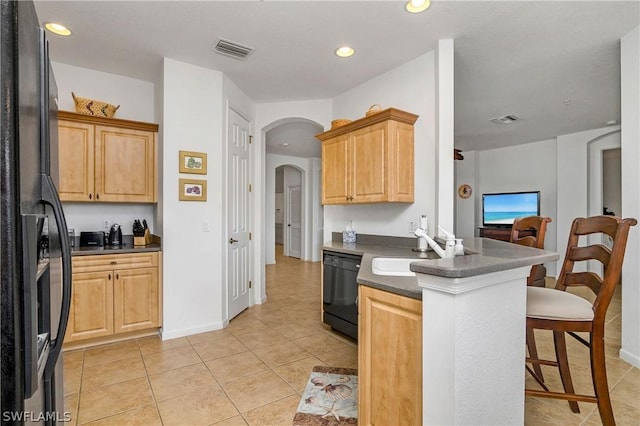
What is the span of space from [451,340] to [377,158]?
7.18 feet

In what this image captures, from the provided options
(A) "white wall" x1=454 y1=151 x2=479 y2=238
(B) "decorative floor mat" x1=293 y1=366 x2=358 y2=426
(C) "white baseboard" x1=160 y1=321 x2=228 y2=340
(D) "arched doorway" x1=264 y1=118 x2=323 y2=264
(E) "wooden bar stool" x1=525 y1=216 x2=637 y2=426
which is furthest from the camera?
(A) "white wall" x1=454 y1=151 x2=479 y2=238

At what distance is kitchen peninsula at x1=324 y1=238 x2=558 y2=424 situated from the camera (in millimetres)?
1123

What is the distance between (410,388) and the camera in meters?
1.32

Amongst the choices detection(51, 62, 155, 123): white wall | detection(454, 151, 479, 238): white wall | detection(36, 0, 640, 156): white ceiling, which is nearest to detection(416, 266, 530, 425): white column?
detection(36, 0, 640, 156): white ceiling

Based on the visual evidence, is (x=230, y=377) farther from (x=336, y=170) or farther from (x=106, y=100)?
(x=106, y=100)

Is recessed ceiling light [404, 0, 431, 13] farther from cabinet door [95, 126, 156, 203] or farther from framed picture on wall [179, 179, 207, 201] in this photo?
cabinet door [95, 126, 156, 203]

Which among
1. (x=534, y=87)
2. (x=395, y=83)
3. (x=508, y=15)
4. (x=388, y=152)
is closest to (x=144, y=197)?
(x=388, y=152)

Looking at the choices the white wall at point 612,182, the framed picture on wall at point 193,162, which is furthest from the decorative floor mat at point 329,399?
the white wall at point 612,182

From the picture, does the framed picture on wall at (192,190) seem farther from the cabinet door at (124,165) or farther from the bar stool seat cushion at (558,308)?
the bar stool seat cushion at (558,308)

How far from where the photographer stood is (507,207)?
265 inches

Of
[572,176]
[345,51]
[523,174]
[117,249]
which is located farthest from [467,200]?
[117,249]

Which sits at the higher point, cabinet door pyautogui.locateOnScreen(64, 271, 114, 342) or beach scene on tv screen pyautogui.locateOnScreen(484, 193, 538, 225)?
beach scene on tv screen pyautogui.locateOnScreen(484, 193, 538, 225)

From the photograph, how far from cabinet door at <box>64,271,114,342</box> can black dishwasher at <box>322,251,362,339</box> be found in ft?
A: 6.70

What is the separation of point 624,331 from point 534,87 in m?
2.73
